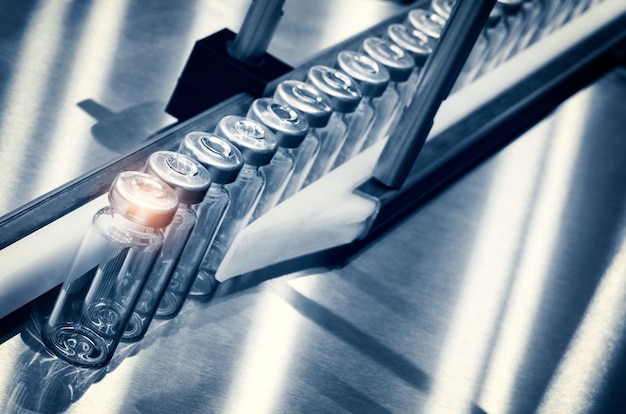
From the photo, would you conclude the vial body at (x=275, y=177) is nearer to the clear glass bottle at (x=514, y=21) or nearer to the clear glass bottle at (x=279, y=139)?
the clear glass bottle at (x=279, y=139)

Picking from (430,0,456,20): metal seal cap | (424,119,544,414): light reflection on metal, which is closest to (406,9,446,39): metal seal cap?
(430,0,456,20): metal seal cap

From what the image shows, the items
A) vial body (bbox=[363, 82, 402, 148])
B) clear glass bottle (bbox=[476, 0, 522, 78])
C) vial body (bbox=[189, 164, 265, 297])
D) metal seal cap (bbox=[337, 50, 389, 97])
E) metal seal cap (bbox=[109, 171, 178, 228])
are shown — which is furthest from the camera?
clear glass bottle (bbox=[476, 0, 522, 78])

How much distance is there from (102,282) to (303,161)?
301mm

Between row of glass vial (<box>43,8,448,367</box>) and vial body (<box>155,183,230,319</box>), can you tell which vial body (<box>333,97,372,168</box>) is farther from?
vial body (<box>155,183,230,319</box>)

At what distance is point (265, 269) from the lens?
3.29 feet

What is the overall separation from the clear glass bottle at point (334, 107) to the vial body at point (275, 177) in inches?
2.9

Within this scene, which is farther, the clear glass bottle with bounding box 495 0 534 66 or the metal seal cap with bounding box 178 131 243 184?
the clear glass bottle with bounding box 495 0 534 66

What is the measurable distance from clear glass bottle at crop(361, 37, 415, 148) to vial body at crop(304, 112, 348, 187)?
0.08 metres

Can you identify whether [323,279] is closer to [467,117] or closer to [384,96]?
[384,96]

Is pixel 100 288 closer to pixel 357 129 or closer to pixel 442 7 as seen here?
pixel 357 129

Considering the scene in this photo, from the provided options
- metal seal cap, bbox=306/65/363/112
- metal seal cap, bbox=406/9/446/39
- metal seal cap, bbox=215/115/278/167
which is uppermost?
metal seal cap, bbox=406/9/446/39

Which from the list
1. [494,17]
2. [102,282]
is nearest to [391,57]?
[494,17]

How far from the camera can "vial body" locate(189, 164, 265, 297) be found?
945 mm

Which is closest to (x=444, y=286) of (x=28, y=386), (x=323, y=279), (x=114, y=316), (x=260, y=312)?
(x=323, y=279)
